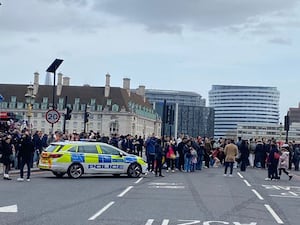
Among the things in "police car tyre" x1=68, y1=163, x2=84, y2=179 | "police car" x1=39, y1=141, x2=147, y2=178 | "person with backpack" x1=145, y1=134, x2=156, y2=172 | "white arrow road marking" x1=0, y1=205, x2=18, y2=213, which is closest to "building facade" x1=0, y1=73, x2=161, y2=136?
"person with backpack" x1=145, y1=134, x2=156, y2=172

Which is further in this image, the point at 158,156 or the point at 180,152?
the point at 180,152

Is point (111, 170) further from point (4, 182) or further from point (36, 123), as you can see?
point (36, 123)

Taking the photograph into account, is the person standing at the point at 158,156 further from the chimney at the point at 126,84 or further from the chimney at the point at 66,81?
the chimney at the point at 126,84

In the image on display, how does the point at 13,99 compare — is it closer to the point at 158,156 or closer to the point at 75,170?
the point at 158,156

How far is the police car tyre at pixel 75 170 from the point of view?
25031mm

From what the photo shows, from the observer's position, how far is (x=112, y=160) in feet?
85.5

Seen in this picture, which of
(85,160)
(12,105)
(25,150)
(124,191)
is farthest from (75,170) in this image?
(12,105)

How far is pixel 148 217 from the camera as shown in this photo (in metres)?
13.3

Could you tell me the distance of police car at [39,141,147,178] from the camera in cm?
2491

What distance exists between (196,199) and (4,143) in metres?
8.91

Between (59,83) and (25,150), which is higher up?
(59,83)

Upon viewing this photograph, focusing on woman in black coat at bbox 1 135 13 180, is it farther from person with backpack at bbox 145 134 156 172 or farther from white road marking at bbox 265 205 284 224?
white road marking at bbox 265 205 284 224

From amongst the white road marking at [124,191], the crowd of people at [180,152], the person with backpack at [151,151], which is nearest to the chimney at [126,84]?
the crowd of people at [180,152]

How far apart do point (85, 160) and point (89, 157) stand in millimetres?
206
